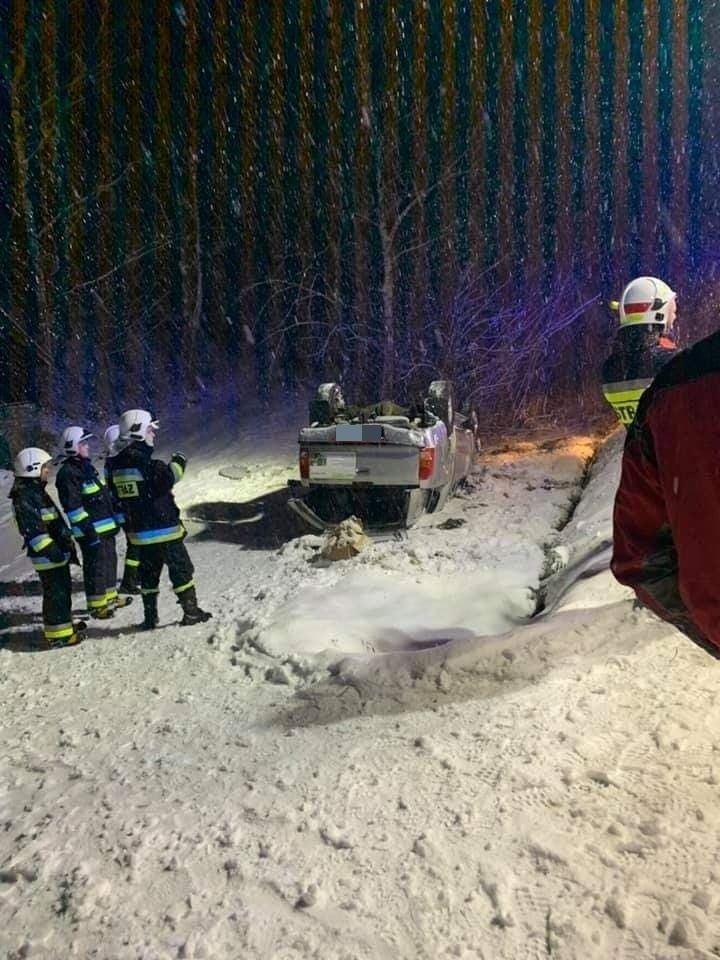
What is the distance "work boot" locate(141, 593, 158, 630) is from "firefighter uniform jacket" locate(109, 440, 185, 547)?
48 centimetres

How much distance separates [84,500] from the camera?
742 centimetres

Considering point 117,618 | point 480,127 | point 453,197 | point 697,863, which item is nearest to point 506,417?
point 453,197

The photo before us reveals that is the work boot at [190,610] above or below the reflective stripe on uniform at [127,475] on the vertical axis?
below

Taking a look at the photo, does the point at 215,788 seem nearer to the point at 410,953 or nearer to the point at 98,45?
the point at 410,953

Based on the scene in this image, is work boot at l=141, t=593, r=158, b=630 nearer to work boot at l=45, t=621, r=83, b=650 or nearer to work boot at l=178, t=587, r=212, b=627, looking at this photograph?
work boot at l=178, t=587, r=212, b=627

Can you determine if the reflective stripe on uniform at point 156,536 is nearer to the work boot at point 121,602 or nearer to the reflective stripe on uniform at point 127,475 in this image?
the reflective stripe on uniform at point 127,475

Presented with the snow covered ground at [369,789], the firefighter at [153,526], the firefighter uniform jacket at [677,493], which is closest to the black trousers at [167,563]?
the firefighter at [153,526]

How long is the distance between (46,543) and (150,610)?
42.3 inches

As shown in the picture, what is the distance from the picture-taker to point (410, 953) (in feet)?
7.65

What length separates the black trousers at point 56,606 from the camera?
6.30m

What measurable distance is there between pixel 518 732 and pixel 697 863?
1.06 meters

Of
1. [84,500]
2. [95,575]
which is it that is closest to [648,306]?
[95,575]

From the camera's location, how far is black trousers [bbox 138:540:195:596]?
6.52 metres

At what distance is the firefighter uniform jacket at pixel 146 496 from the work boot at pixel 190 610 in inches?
20.0
